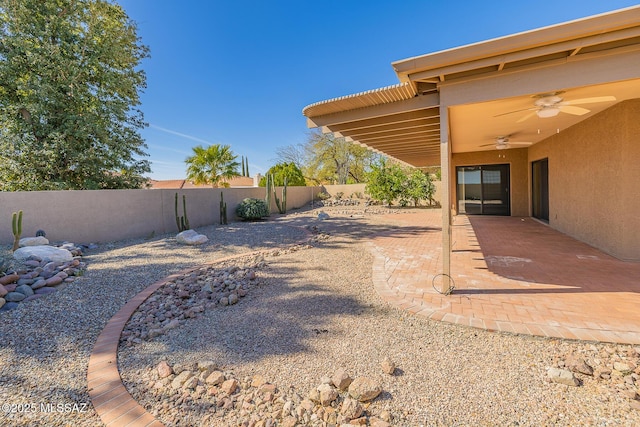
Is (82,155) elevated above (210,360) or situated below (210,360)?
above

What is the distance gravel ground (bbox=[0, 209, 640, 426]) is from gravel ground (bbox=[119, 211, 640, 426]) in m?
0.01

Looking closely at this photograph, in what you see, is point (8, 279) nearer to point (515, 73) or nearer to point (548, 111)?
point (515, 73)

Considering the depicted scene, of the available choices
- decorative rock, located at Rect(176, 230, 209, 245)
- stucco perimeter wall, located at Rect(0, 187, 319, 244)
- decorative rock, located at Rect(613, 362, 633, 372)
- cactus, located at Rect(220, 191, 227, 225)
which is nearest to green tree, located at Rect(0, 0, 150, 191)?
stucco perimeter wall, located at Rect(0, 187, 319, 244)

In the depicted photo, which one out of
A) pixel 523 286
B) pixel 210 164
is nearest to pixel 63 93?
pixel 210 164

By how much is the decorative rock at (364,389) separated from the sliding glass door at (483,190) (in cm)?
1333

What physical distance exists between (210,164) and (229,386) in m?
18.3

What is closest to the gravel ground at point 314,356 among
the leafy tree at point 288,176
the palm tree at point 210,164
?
the palm tree at point 210,164

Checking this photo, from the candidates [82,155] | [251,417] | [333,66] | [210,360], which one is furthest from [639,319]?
[333,66]

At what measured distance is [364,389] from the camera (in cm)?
229

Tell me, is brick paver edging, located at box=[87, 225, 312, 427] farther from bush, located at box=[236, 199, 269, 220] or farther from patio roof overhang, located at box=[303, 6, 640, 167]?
bush, located at box=[236, 199, 269, 220]

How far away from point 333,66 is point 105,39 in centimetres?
1190

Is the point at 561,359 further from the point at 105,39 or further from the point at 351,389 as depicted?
the point at 105,39

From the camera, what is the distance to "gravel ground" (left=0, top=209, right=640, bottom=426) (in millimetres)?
2111

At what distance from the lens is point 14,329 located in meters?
3.36
